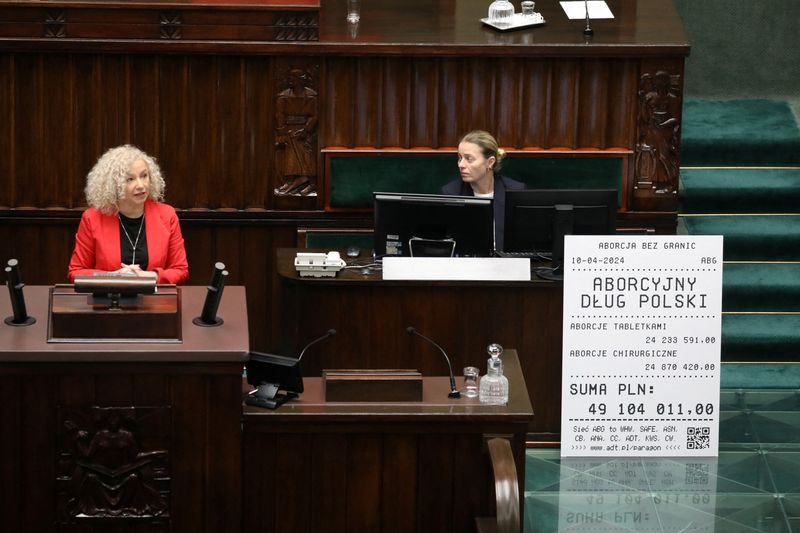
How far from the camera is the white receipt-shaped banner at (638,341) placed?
6.30 m

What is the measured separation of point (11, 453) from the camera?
4.53 meters

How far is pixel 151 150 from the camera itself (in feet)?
26.8

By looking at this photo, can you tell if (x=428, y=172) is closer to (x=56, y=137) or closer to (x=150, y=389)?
(x=56, y=137)

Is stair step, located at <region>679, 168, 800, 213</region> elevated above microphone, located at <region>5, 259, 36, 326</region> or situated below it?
above

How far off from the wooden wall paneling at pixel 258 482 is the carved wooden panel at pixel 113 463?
0.28 meters

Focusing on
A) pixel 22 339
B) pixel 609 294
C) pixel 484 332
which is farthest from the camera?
pixel 484 332

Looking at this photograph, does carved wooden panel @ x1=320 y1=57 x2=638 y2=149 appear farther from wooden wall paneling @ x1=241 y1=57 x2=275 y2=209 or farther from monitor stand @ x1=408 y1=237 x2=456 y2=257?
monitor stand @ x1=408 y1=237 x2=456 y2=257

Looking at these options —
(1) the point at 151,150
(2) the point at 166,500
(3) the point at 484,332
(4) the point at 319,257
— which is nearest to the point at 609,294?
(3) the point at 484,332

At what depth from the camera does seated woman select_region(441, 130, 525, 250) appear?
759 cm

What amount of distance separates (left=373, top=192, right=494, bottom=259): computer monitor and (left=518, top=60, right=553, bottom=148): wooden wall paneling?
136cm

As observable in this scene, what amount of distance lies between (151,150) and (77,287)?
12.0ft

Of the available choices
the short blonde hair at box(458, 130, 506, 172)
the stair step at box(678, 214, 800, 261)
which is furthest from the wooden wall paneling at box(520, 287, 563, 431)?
the stair step at box(678, 214, 800, 261)

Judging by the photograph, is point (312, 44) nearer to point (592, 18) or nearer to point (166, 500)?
point (592, 18)

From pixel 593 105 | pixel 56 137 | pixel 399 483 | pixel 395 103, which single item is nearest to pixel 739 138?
pixel 593 105
